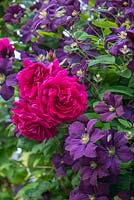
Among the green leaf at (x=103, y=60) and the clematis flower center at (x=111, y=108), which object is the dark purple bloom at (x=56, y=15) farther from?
the clematis flower center at (x=111, y=108)

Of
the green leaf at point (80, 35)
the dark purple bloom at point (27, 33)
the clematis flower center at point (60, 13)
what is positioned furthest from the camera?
the dark purple bloom at point (27, 33)

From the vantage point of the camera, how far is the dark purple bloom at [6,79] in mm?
1484

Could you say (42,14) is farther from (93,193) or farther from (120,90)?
(93,193)

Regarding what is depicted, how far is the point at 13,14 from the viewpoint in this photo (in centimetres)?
192

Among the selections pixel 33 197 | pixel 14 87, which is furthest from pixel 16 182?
pixel 14 87

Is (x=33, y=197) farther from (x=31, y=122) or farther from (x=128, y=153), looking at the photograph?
(x=128, y=153)

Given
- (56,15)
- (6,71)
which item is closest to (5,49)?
(6,71)

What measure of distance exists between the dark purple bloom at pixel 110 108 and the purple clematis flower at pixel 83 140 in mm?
32

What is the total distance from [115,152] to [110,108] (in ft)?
0.36

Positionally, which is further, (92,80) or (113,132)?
(92,80)

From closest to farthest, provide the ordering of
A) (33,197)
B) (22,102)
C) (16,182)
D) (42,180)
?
(22,102)
(33,197)
(42,180)
(16,182)

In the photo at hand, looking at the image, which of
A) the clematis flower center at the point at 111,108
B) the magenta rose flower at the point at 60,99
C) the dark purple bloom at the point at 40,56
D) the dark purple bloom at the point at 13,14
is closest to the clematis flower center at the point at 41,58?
the dark purple bloom at the point at 40,56

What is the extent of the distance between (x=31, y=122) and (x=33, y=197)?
19.7 inches

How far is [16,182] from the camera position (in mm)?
2203
